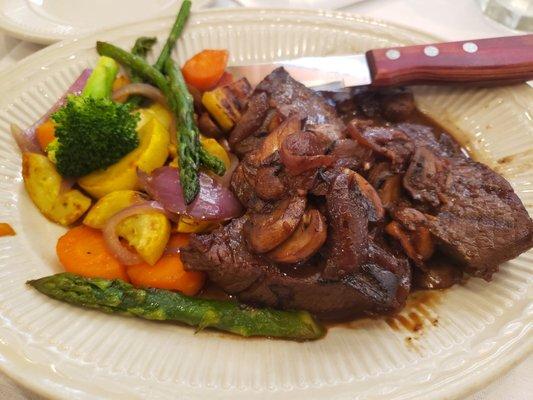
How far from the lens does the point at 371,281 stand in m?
2.45

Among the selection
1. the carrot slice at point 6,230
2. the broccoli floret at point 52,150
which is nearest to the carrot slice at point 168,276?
the carrot slice at point 6,230

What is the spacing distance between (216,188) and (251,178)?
0.29m

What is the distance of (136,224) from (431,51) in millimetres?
2370

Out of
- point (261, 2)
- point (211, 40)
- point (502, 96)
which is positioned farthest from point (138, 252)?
point (261, 2)

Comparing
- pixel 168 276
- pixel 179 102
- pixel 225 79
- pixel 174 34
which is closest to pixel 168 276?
pixel 168 276

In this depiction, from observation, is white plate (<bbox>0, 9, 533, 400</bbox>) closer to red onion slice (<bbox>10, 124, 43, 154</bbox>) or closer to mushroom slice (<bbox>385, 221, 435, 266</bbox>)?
red onion slice (<bbox>10, 124, 43, 154</bbox>)

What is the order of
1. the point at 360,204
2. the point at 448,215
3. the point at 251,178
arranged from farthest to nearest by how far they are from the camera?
the point at 251,178
the point at 448,215
the point at 360,204

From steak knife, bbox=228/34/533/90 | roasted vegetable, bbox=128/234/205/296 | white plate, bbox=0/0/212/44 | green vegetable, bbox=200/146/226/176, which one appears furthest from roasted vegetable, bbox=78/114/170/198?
white plate, bbox=0/0/212/44

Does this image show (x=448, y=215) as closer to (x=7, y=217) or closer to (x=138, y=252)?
(x=138, y=252)

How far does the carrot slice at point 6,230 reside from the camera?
2762 mm

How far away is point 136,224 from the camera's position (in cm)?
280

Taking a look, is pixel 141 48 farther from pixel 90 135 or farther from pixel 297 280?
pixel 297 280

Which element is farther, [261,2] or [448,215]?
[261,2]

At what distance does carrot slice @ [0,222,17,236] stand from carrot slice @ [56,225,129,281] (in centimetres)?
26
